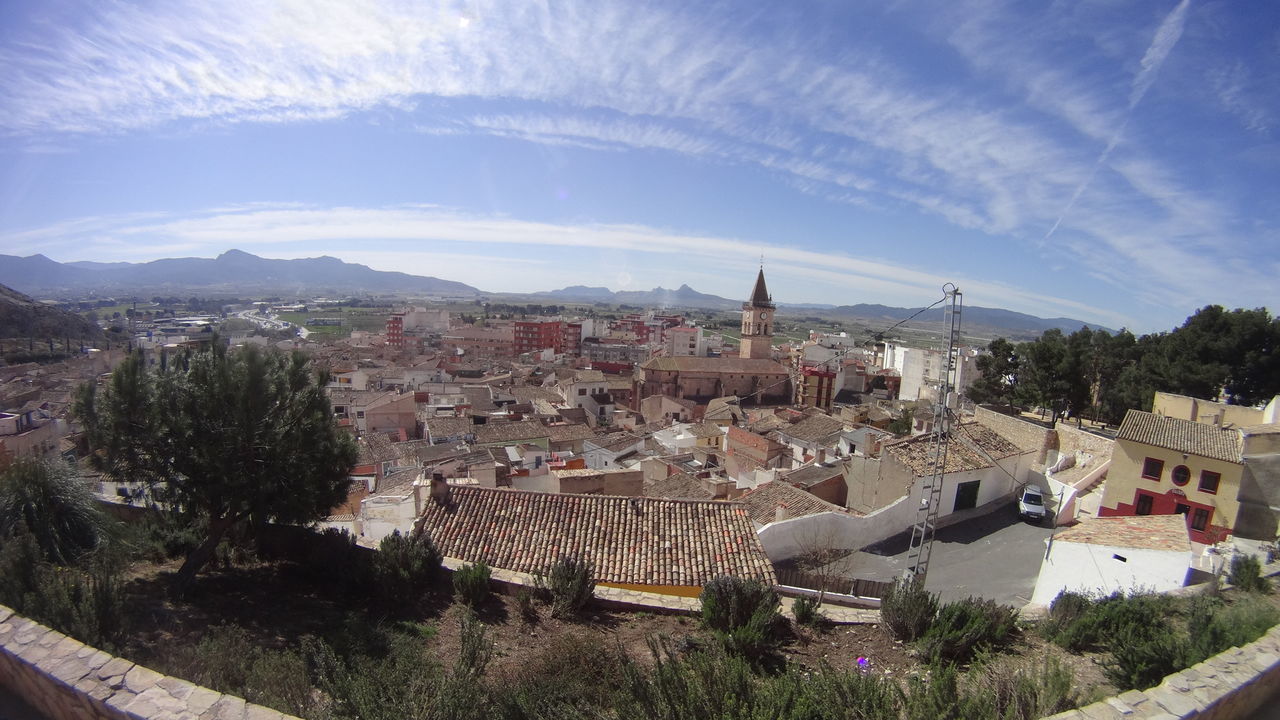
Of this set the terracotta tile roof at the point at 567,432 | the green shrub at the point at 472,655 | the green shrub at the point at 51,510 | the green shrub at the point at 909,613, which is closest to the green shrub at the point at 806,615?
the green shrub at the point at 909,613

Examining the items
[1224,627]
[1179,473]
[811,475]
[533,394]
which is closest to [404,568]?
[1224,627]

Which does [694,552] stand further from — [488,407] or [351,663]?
[488,407]

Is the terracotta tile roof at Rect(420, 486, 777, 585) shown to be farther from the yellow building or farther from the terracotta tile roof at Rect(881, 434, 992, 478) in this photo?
the yellow building

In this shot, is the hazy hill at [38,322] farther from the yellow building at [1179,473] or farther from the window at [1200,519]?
the window at [1200,519]

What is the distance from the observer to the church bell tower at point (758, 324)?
5362 cm

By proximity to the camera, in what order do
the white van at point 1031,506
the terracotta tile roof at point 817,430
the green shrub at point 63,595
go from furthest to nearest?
the terracotta tile roof at point 817,430
the white van at point 1031,506
the green shrub at point 63,595

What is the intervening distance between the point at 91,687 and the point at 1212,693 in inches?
279

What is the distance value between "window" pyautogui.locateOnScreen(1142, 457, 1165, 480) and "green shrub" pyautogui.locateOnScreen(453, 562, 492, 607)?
15389 mm

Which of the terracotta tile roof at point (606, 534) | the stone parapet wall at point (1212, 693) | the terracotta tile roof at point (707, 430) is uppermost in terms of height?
the stone parapet wall at point (1212, 693)

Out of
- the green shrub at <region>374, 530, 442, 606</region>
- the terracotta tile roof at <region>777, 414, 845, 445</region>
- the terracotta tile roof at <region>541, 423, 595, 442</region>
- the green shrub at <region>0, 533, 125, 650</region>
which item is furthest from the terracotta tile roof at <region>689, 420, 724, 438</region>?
the green shrub at <region>0, 533, 125, 650</region>

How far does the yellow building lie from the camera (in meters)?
12.9

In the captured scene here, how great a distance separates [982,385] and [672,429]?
1574 centimetres

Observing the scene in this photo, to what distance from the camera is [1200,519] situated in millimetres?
13281

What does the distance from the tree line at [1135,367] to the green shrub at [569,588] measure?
953 inches
